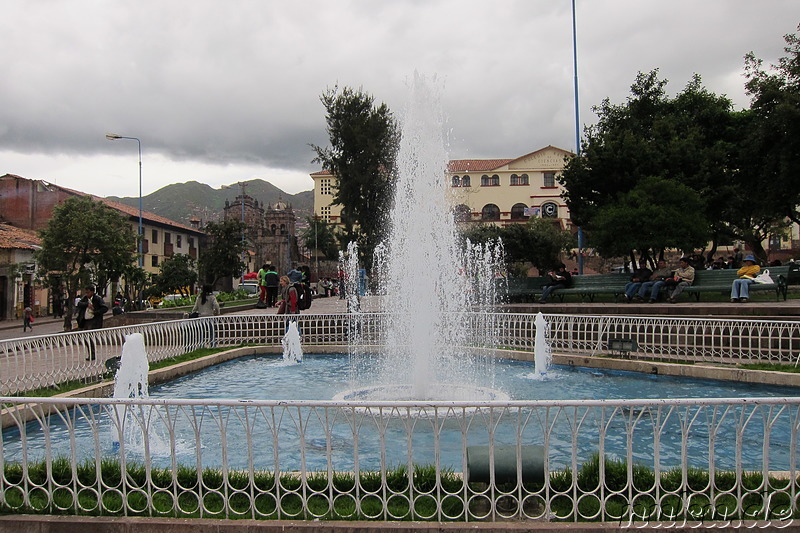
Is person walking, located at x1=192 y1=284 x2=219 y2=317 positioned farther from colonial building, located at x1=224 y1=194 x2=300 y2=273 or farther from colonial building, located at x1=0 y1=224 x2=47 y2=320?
colonial building, located at x1=224 y1=194 x2=300 y2=273

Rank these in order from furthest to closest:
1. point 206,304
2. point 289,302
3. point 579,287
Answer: point 579,287, point 289,302, point 206,304

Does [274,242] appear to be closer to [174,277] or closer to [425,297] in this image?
[174,277]

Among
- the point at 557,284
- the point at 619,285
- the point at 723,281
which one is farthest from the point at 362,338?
the point at 723,281

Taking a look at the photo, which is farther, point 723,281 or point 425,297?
point 723,281

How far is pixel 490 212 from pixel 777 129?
5270cm

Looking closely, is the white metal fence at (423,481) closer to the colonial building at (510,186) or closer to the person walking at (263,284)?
the person walking at (263,284)

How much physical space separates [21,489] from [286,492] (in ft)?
5.82

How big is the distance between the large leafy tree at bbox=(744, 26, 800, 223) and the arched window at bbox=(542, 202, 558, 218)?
48.1m

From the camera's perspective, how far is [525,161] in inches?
3041

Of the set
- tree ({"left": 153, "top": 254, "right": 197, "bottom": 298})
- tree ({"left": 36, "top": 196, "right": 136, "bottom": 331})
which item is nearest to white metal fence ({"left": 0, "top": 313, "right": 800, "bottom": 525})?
tree ({"left": 36, "top": 196, "right": 136, "bottom": 331})

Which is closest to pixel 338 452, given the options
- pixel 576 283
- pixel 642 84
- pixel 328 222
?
pixel 576 283

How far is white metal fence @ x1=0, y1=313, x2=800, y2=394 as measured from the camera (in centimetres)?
897

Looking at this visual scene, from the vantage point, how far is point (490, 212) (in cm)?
7525

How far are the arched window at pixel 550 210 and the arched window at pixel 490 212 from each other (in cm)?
Answer: 519
